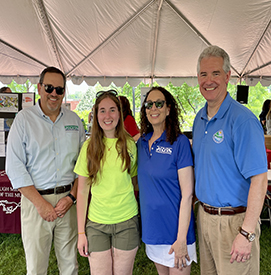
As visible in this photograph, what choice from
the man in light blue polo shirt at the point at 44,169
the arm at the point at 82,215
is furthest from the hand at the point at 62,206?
the arm at the point at 82,215

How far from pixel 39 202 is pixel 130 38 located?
5.11m

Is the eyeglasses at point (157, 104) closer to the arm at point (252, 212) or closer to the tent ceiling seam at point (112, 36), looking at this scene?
the arm at point (252, 212)

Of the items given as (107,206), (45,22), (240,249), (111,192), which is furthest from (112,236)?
(45,22)

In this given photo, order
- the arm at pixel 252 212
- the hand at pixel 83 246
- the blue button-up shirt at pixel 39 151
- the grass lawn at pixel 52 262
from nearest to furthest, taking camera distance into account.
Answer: the arm at pixel 252 212, the hand at pixel 83 246, the blue button-up shirt at pixel 39 151, the grass lawn at pixel 52 262

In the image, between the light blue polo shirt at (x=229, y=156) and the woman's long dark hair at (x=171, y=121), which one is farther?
the woman's long dark hair at (x=171, y=121)

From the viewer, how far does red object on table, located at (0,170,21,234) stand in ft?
9.27

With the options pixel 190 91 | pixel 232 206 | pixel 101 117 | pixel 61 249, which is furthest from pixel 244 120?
pixel 190 91

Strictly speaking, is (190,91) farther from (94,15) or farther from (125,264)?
(125,264)

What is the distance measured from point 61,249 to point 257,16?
557 centimetres

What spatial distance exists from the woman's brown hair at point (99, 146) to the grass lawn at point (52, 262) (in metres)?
1.61

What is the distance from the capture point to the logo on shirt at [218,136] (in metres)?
1.41

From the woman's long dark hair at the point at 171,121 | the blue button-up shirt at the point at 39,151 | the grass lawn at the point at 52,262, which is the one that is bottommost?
the grass lawn at the point at 52,262

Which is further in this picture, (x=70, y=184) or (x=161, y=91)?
(x=70, y=184)

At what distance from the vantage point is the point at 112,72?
294 inches
